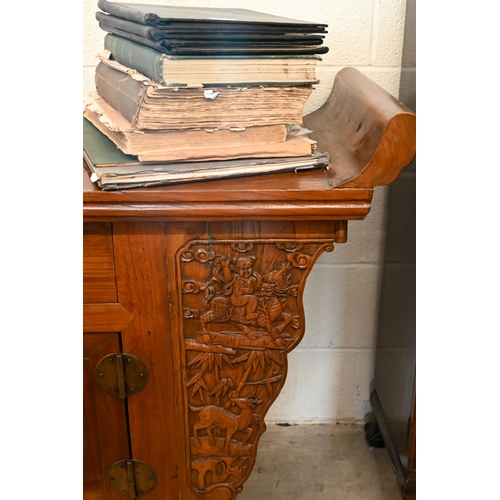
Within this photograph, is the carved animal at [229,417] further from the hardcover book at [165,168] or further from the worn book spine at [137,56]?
the worn book spine at [137,56]

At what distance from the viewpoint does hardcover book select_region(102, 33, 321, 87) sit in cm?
68

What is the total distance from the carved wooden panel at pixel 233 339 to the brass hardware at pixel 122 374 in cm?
7

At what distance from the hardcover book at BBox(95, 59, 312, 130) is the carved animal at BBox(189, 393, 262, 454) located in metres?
0.41

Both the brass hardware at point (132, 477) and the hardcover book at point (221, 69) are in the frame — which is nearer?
the hardcover book at point (221, 69)

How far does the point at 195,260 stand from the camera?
2.54 ft

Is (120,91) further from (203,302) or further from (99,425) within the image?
(99,425)

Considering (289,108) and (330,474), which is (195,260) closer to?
(289,108)

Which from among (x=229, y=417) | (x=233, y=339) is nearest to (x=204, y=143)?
(x=233, y=339)

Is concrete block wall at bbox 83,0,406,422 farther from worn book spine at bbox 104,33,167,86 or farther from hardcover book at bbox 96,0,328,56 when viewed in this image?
hardcover book at bbox 96,0,328,56

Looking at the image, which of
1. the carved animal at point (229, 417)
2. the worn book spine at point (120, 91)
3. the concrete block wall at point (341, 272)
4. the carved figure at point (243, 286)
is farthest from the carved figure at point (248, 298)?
the concrete block wall at point (341, 272)

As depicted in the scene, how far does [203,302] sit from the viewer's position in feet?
2.61

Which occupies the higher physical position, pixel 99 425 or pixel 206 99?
pixel 206 99

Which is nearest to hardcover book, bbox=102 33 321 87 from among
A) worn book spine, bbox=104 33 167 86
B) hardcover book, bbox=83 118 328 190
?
worn book spine, bbox=104 33 167 86

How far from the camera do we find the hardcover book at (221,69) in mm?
684
